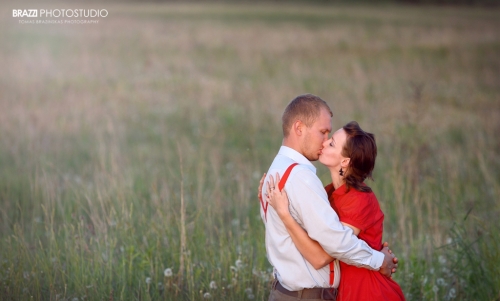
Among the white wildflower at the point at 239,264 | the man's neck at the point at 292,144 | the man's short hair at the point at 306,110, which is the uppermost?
the man's short hair at the point at 306,110

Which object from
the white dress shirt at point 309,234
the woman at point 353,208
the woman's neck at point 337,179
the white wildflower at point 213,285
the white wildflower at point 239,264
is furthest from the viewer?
the white wildflower at point 239,264

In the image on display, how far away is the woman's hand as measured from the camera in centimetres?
346

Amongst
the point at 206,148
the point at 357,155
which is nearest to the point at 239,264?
the point at 357,155

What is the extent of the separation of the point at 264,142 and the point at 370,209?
23.8 feet

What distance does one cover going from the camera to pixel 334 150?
366 cm

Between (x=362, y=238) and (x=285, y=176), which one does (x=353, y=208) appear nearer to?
(x=362, y=238)

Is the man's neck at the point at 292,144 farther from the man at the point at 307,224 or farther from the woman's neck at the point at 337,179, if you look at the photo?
→ the woman's neck at the point at 337,179

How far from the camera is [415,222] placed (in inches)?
278

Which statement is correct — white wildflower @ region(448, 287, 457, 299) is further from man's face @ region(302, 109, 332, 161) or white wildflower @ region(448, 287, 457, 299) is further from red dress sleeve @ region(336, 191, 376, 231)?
man's face @ region(302, 109, 332, 161)

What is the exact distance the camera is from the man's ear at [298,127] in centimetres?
362

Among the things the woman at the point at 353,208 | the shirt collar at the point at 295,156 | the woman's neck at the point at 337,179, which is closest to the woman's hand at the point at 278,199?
the woman at the point at 353,208

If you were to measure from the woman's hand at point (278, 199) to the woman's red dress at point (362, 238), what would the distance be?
1.15 feet

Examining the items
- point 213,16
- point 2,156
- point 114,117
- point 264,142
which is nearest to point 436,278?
point 264,142

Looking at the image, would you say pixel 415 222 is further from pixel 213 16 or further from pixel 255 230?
pixel 213 16
